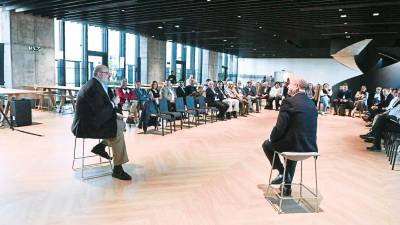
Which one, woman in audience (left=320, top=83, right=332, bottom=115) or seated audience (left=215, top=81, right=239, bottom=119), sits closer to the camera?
seated audience (left=215, top=81, right=239, bottom=119)

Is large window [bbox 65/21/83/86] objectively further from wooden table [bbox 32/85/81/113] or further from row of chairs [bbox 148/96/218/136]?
row of chairs [bbox 148/96/218/136]

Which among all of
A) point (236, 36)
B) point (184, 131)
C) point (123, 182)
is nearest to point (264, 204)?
point (123, 182)

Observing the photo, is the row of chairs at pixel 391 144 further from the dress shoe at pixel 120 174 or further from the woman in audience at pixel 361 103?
the woman in audience at pixel 361 103

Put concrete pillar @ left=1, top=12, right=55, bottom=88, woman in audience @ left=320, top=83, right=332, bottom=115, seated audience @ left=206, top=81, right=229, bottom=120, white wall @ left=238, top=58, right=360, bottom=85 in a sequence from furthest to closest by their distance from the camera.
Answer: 1. white wall @ left=238, top=58, right=360, bottom=85
2. woman in audience @ left=320, top=83, right=332, bottom=115
3. concrete pillar @ left=1, top=12, right=55, bottom=88
4. seated audience @ left=206, top=81, right=229, bottom=120

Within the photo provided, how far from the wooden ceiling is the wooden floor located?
4066 mm

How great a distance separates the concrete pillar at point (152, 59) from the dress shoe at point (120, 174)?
1357 centimetres

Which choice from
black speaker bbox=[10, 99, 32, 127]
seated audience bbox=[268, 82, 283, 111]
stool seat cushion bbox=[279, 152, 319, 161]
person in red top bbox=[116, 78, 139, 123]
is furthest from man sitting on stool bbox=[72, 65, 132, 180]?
seated audience bbox=[268, 82, 283, 111]

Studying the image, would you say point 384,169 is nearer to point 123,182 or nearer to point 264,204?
point 264,204

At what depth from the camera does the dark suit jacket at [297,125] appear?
144 inches

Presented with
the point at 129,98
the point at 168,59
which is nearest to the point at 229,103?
the point at 129,98

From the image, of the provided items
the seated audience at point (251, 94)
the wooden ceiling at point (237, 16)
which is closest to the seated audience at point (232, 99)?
the seated audience at point (251, 94)

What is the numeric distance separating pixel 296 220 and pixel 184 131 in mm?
5053

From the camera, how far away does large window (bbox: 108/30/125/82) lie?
16.0m

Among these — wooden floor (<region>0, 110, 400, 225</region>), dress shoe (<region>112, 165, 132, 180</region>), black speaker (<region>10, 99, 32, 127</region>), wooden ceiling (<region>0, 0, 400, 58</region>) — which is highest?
wooden ceiling (<region>0, 0, 400, 58</region>)
